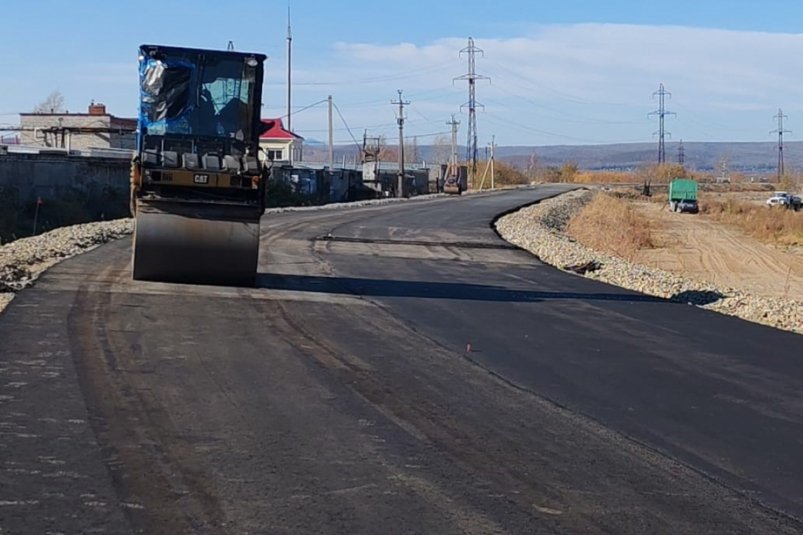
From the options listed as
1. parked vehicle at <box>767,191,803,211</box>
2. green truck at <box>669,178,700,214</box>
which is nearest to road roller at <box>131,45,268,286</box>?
green truck at <box>669,178,700,214</box>

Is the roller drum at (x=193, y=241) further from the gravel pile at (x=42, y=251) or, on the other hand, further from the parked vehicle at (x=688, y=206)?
the parked vehicle at (x=688, y=206)

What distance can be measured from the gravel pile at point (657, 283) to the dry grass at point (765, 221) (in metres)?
29.2

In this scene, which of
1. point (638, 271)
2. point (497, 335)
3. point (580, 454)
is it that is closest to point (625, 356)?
point (497, 335)

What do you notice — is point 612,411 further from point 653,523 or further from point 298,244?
point 298,244

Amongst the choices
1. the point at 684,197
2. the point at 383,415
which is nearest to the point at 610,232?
the point at 383,415

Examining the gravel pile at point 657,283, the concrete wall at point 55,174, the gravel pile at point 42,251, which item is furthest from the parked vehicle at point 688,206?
the gravel pile at point 42,251

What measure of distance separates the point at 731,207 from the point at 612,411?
83.0 metres

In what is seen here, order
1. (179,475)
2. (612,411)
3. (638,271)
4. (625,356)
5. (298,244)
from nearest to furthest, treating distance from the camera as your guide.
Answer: (179,475)
(612,411)
(625,356)
(638,271)
(298,244)

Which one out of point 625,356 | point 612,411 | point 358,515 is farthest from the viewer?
point 625,356

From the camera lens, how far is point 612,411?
32.2ft

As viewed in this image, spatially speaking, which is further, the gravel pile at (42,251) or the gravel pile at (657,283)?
the gravel pile at (657,283)

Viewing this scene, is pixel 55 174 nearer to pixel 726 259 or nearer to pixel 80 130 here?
pixel 726 259

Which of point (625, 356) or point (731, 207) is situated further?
point (731, 207)

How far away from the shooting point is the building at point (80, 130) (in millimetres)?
80875
